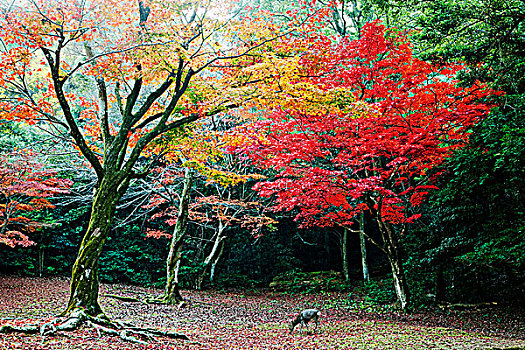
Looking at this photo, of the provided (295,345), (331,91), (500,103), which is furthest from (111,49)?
(500,103)

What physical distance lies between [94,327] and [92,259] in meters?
1.03

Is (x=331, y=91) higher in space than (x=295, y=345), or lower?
higher

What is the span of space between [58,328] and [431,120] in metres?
8.19

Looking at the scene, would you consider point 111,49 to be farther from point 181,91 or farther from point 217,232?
point 217,232

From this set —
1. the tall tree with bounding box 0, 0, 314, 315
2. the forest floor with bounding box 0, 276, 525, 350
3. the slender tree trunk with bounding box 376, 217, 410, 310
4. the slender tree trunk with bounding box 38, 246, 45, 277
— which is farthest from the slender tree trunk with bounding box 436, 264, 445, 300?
the slender tree trunk with bounding box 38, 246, 45, 277

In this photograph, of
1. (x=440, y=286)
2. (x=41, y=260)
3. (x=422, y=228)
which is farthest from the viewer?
(x=41, y=260)

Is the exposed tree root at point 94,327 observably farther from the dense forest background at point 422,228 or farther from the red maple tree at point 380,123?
the red maple tree at point 380,123

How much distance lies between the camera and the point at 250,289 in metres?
17.0

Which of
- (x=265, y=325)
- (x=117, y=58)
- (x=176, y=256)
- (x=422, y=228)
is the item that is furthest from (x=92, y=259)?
(x=422, y=228)

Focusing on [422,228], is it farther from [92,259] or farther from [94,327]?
[94,327]

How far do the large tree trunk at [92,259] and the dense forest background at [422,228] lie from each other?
2.02m

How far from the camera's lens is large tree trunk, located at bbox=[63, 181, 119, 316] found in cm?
531

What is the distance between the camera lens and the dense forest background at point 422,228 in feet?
20.5

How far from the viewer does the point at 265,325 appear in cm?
806
